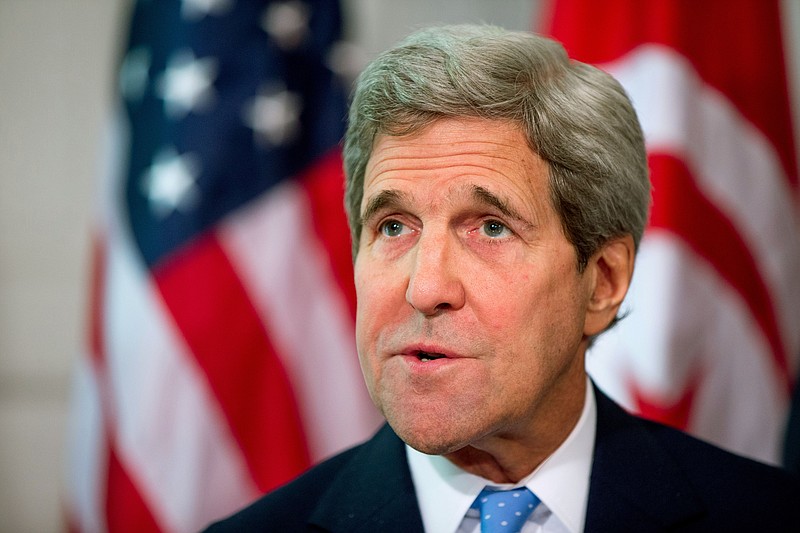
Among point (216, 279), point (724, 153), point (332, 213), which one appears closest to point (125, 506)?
point (216, 279)

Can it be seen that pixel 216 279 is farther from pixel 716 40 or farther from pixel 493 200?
pixel 716 40

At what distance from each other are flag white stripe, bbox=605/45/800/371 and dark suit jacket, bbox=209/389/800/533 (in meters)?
1.34

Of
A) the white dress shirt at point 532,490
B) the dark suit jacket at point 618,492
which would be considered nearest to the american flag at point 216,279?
the dark suit jacket at point 618,492

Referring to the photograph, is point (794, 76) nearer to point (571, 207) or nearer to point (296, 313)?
point (296, 313)

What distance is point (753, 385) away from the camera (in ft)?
9.52

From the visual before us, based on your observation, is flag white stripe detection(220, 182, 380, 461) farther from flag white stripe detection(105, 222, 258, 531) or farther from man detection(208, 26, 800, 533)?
man detection(208, 26, 800, 533)

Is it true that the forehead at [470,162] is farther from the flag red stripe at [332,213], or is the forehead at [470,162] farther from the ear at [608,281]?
the flag red stripe at [332,213]

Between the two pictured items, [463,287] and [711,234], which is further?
[711,234]

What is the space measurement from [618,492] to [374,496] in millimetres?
432

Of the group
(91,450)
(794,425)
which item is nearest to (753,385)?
(794,425)

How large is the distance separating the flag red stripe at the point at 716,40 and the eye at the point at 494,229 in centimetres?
170

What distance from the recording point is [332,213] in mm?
3102

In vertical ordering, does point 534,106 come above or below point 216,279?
above

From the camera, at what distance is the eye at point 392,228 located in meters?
1.52
